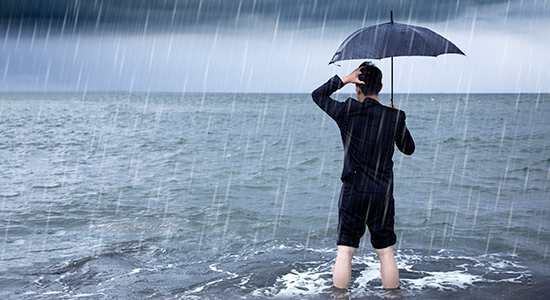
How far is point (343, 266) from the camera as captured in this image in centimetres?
378

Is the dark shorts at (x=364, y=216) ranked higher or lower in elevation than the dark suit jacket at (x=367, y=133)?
lower

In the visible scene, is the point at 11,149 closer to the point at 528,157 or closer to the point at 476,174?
the point at 476,174

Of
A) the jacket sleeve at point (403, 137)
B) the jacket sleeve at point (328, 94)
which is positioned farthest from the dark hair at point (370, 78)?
the jacket sleeve at point (403, 137)

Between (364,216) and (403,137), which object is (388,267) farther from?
(403,137)

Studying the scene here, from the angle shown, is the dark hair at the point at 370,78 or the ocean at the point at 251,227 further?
the ocean at the point at 251,227

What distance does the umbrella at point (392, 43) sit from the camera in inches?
134

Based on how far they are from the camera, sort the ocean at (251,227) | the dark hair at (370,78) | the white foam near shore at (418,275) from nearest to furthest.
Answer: the dark hair at (370,78) < the white foam near shore at (418,275) < the ocean at (251,227)

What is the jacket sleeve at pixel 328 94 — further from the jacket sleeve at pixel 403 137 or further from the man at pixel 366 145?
the jacket sleeve at pixel 403 137

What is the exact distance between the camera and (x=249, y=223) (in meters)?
7.41

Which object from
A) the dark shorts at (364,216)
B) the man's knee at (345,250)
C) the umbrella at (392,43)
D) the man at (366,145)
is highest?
the umbrella at (392,43)

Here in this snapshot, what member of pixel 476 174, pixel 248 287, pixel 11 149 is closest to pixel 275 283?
pixel 248 287

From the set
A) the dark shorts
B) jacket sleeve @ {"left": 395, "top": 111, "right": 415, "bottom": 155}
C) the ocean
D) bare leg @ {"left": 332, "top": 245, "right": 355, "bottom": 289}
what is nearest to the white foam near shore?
the ocean

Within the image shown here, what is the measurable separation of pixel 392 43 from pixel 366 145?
80 centimetres

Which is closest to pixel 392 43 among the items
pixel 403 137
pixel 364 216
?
pixel 403 137
